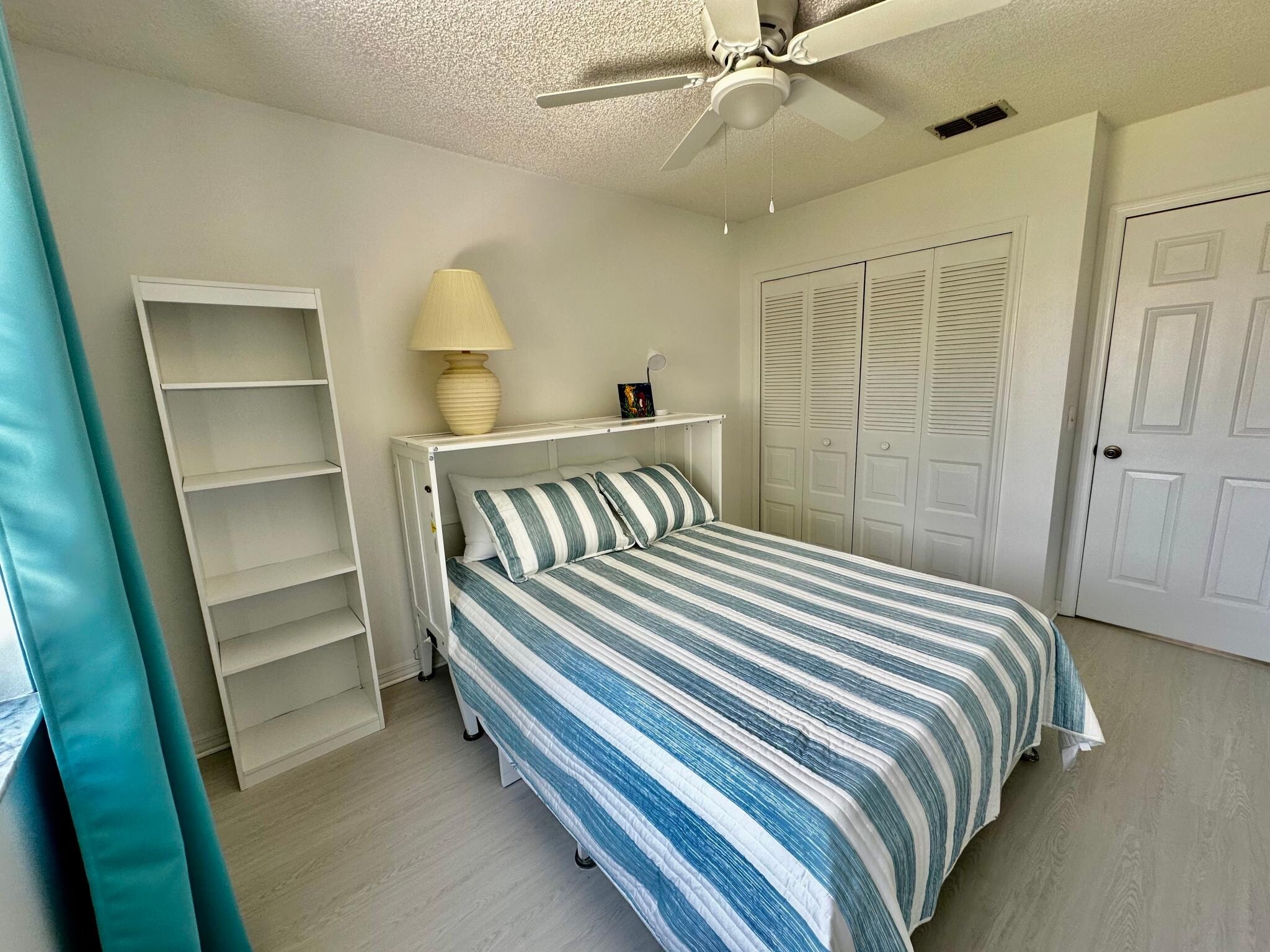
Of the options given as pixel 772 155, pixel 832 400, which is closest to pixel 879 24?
pixel 772 155

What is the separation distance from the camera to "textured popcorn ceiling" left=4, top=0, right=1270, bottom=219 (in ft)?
4.56

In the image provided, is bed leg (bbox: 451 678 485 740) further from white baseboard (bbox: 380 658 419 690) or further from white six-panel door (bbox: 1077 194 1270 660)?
white six-panel door (bbox: 1077 194 1270 660)

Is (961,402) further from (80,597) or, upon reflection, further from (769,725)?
(80,597)

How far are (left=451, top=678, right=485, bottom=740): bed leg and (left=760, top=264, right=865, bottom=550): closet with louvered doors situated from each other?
228 centimetres

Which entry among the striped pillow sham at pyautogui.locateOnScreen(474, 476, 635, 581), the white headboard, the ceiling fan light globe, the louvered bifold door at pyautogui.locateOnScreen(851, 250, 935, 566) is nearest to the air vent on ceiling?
the louvered bifold door at pyautogui.locateOnScreen(851, 250, 935, 566)

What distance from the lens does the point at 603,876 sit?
4.66 feet

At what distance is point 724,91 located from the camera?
143cm

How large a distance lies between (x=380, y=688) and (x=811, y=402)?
9.27 feet

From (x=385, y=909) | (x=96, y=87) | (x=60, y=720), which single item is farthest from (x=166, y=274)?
(x=385, y=909)

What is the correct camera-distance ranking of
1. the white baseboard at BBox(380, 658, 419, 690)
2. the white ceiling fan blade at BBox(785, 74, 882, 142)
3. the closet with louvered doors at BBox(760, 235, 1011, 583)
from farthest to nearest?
the closet with louvered doors at BBox(760, 235, 1011, 583) < the white baseboard at BBox(380, 658, 419, 690) < the white ceiling fan blade at BBox(785, 74, 882, 142)

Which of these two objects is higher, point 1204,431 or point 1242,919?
point 1204,431

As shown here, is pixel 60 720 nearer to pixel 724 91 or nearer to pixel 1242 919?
pixel 724 91

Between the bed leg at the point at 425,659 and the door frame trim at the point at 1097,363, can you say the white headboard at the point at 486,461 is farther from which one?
the door frame trim at the point at 1097,363

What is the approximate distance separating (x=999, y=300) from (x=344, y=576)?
324 cm
